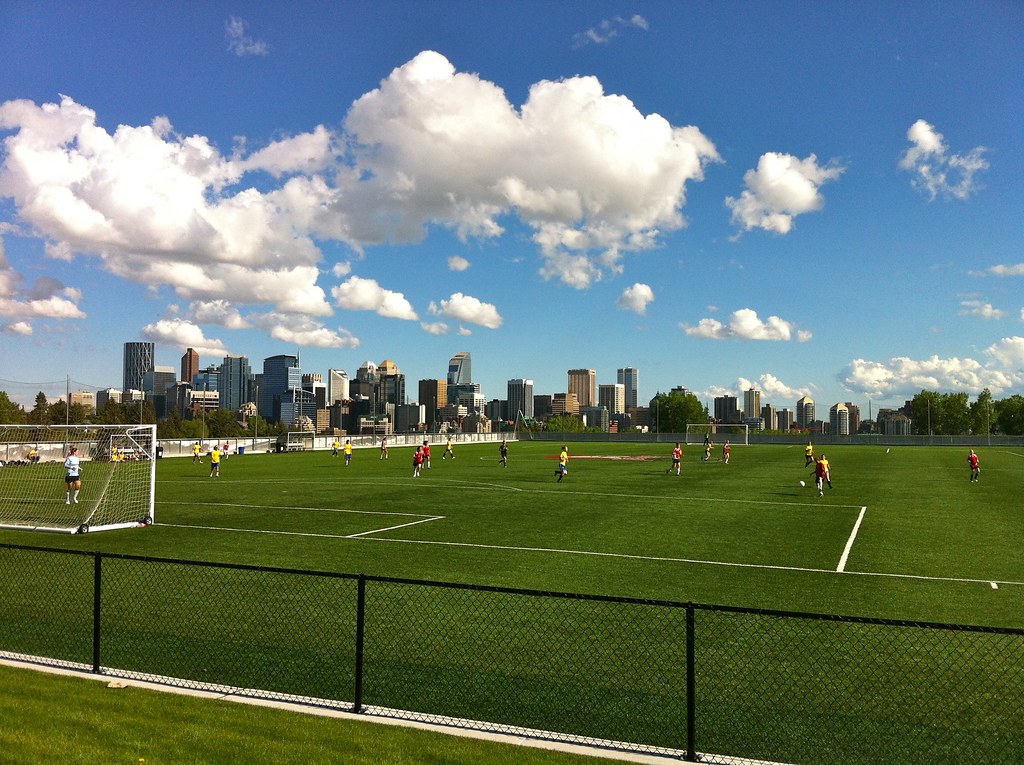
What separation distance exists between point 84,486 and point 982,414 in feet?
625

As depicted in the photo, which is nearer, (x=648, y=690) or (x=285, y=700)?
(x=285, y=700)

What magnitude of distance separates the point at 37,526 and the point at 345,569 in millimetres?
11715

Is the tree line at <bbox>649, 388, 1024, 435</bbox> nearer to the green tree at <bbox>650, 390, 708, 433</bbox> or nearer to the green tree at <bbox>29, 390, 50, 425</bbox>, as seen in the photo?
the green tree at <bbox>650, 390, 708, 433</bbox>

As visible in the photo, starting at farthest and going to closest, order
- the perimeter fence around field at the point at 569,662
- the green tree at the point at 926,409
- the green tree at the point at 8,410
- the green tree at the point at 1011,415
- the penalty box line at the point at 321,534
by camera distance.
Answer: the green tree at the point at 926,409, the green tree at the point at 1011,415, the green tree at the point at 8,410, the penalty box line at the point at 321,534, the perimeter fence around field at the point at 569,662

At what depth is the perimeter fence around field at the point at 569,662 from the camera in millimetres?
7324

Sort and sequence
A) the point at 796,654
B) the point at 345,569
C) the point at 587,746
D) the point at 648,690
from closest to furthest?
1. the point at 587,746
2. the point at 648,690
3. the point at 796,654
4. the point at 345,569

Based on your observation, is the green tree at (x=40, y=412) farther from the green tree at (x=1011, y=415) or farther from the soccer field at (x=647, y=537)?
the green tree at (x=1011, y=415)

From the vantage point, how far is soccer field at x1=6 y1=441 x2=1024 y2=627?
1396 centimetres

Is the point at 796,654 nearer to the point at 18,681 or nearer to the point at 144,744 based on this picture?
the point at 144,744

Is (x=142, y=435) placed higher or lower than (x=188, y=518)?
higher

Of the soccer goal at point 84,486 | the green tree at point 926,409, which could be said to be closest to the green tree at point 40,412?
the soccer goal at point 84,486

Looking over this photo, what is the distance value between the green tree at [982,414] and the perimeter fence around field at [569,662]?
193056 mm

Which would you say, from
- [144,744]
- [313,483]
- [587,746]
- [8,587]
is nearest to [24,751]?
[144,744]

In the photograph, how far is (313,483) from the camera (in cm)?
3603
